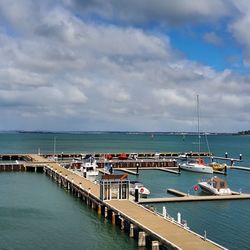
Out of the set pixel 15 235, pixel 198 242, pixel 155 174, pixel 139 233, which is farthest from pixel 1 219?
pixel 155 174

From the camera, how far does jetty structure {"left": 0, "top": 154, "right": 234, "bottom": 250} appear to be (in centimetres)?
2955

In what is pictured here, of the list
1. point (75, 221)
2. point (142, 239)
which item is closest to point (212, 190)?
point (75, 221)

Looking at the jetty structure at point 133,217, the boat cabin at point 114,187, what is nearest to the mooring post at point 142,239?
the jetty structure at point 133,217

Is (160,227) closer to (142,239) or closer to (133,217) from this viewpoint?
(142,239)

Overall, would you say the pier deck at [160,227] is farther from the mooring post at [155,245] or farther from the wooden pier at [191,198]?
the wooden pier at [191,198]

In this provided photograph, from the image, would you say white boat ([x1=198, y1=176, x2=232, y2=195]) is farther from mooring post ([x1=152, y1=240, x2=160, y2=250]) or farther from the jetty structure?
mooring post ([x1=152, y1=240, x2=160, y2=250])

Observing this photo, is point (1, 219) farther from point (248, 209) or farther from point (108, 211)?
point (248, 209)

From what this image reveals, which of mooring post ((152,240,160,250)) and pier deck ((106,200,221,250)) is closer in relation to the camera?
pier deck ((106,200,221,250))

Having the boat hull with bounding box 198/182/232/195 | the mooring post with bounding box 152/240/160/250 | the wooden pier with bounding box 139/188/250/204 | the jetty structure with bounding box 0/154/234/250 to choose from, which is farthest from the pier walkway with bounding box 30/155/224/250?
the boat hull with bounding box 198/182/232/195

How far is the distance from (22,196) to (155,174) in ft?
98.8

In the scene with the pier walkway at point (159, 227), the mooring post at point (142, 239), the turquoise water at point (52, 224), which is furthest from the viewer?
the turquoise water at point (52, 224)

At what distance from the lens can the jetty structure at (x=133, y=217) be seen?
1163 inches

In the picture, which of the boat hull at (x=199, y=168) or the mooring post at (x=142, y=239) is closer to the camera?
the mooring post at (x=142, y=239)

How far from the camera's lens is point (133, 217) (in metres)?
36.2
